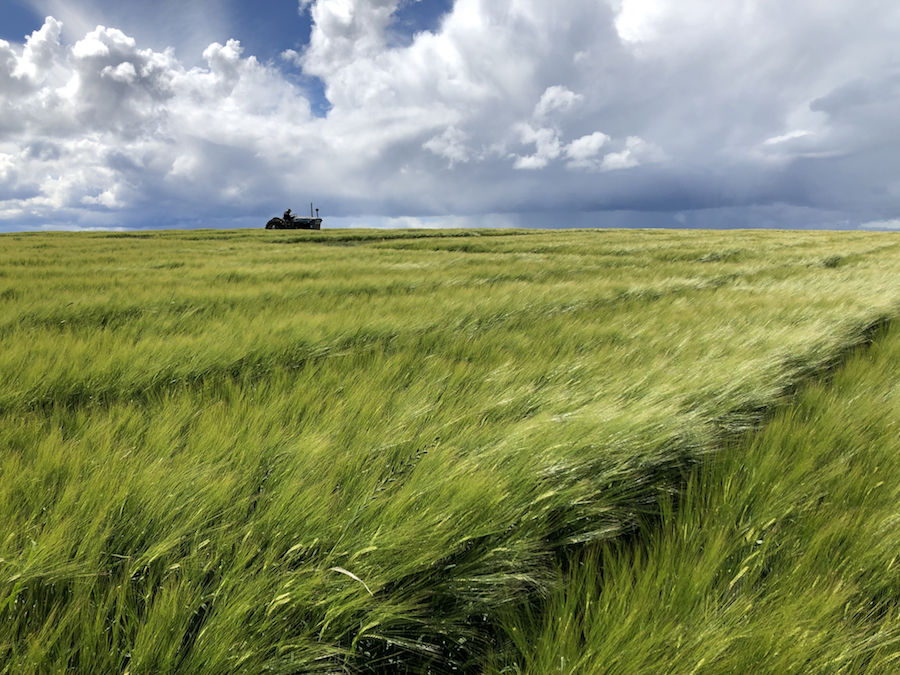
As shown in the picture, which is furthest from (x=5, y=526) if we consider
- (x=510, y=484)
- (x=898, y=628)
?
(x=898, y=628)

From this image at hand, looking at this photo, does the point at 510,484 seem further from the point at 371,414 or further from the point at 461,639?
the point at 371,414

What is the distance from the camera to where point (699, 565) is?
2.72 ft

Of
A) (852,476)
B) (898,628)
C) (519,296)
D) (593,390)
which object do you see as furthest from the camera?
(519,296)

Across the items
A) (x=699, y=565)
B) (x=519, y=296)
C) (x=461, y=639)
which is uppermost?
(x=519, y=296)

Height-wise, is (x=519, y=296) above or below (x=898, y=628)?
above

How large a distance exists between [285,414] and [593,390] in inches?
43.9

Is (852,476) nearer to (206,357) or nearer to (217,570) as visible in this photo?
(217,570)

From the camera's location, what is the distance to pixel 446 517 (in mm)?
885

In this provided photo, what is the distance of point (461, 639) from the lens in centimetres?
79

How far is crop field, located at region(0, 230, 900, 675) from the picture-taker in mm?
692

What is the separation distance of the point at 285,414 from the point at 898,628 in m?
1.45

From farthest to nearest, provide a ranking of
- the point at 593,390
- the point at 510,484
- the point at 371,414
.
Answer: the point at 593,390 → the point at 371,414 → the point at 510,484

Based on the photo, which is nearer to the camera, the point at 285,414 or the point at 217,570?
the point at 217,570

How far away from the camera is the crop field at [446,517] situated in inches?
27.2
